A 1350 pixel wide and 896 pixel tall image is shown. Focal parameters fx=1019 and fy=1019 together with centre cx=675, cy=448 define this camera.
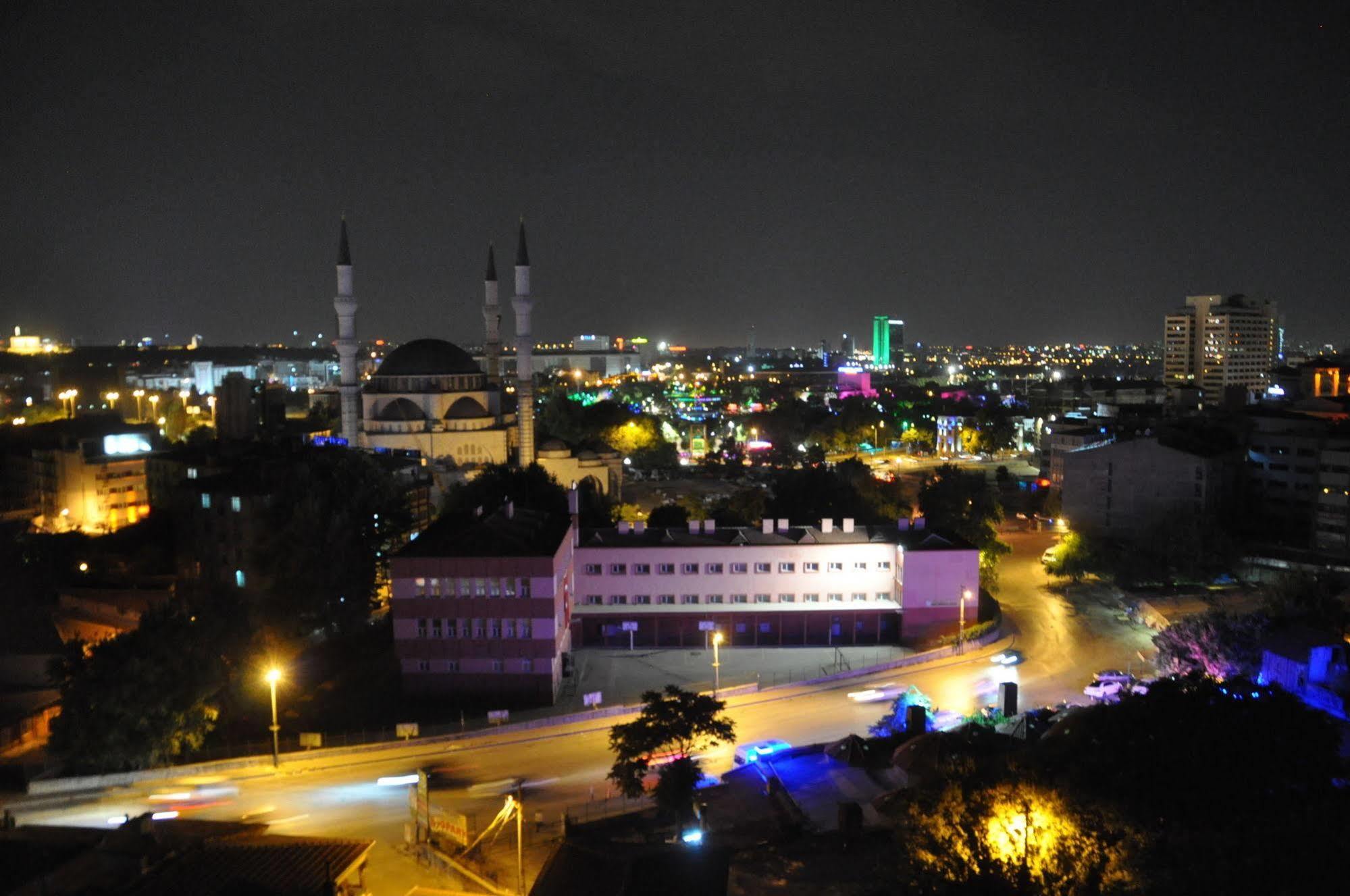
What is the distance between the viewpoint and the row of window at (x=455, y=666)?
23453 mm

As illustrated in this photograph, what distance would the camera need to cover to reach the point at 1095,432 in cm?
5212

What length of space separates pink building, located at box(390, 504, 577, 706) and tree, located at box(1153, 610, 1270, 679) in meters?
14.1

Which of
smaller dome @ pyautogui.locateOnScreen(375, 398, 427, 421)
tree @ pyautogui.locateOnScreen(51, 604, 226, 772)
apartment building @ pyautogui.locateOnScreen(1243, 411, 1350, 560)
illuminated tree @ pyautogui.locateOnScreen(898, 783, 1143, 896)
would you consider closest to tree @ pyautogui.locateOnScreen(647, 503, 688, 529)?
tree @ pyautogui.locateOnScreen(51, 604, 226, 772)

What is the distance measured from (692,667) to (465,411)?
1003 inches

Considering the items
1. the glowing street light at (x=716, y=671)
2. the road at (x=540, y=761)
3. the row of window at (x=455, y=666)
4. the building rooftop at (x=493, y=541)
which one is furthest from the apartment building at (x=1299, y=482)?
the row of window at (x=455, y=666)

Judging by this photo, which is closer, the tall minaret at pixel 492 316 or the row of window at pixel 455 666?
the row of window at pixel 455 666

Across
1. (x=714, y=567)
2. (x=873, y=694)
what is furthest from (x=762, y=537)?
(x=873, y=694)

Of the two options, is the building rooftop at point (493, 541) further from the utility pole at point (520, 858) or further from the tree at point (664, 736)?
the utility pole at point (520, 858)

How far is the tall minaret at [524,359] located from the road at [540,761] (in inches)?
1008

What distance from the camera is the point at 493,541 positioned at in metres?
23.5

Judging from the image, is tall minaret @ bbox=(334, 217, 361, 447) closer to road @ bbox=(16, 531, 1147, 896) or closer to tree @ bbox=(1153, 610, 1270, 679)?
road @ bbox=(16, 531, 1147, 896)

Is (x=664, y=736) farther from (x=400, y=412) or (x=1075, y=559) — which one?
(x=400, y=412)

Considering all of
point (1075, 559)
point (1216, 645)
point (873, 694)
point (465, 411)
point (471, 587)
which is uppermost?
point (465, 411)

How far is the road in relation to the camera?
17.6 m
